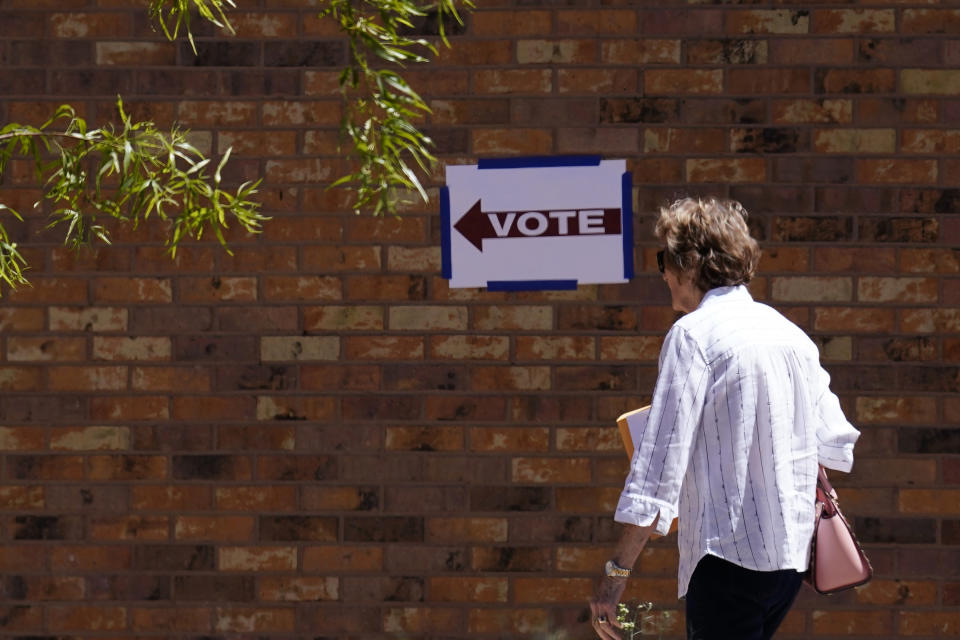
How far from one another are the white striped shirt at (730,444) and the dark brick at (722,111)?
1688 millimetres

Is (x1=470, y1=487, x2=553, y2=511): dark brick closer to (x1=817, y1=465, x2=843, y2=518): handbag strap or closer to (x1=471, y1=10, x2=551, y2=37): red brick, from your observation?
(x1=817, y1=465, x2=843, y2=518): handbag strap

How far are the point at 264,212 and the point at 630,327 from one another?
4.75 ft

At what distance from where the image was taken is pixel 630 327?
4316 mm

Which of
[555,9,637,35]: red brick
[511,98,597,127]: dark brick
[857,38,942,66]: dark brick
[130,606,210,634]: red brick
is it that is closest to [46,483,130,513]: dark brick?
[130,606,210,634]: red brick

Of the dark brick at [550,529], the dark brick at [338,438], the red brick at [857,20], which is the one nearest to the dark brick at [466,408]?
the dark brick at [338,438]

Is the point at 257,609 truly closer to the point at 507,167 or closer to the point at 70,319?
the point at 70,319

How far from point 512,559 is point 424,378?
0.76m

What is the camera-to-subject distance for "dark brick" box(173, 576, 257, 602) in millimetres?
4395

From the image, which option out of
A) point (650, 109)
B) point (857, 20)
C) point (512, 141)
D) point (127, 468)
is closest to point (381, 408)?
point (127, 468)

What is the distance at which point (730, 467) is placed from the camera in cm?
274

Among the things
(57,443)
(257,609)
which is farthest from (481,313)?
(57,443)

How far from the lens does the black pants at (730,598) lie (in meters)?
2.75

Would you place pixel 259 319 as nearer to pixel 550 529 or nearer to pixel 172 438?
pixel 172 438

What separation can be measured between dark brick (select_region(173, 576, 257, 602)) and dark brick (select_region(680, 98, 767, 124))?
7.98ft
